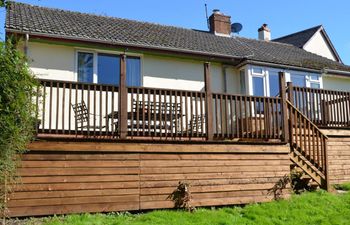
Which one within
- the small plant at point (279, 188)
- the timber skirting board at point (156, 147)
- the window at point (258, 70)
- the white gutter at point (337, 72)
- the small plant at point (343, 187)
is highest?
the white gutter at point (337, 72)

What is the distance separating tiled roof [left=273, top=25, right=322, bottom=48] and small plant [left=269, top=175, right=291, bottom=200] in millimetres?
15490

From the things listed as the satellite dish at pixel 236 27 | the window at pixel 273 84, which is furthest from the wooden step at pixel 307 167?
the satellite dish at pixel 236 27

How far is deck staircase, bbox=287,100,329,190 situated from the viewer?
1099cm

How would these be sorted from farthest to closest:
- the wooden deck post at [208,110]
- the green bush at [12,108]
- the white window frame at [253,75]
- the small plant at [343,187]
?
the white window frame at [253,75] < the small plant at [343,187] < the wooden deck post at [208,110] < the green bush at [12,108]

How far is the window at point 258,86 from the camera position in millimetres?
15844

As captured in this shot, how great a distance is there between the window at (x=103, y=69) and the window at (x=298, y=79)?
627cm

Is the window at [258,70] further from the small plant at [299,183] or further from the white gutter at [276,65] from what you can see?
the small plant at [299,183]

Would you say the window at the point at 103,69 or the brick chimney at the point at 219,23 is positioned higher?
the brick chimney at the point at 219,23

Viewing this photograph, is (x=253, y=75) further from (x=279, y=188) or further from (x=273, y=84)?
(x=279, y=188)

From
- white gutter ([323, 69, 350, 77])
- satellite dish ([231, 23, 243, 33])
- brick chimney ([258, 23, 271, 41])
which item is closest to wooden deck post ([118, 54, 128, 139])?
white gutter ([323, 69, 350, 77])

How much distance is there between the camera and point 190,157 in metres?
9.43

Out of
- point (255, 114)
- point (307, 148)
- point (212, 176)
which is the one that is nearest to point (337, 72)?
point (307, 148)

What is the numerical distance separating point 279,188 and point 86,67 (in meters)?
6.93

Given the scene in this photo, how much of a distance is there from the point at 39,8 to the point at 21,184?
10.1 metres
